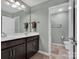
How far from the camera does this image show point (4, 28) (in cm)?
212

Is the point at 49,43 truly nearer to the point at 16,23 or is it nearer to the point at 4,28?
the point at 16,23

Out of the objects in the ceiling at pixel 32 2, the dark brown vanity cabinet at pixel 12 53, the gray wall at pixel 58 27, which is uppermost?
the ceiling at pixel 32 2

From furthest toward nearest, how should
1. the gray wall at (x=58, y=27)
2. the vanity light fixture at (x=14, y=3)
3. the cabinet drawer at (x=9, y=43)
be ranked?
the gray wall at (x=58, y=27) → the vanity light fixture at (x=14, y=3) → the cabinet drawer at (x=9, y=43)

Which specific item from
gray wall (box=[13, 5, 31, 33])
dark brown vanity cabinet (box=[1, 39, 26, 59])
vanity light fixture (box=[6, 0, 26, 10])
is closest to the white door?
gray wall (box=[13, 5, 31, 33])

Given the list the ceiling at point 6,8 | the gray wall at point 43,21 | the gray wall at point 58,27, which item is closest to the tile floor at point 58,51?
the gray wall at point 58,27

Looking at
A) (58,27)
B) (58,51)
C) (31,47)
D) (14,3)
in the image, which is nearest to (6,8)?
(14,3)

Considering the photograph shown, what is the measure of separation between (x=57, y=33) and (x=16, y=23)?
147cm

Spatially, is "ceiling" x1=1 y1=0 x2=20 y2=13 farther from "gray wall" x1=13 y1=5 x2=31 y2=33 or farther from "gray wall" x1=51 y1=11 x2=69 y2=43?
"gray wall" x1=51 y1=11 x2=69 y2=43

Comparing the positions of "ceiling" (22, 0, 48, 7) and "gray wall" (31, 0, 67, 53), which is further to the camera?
→ "ceiling" (22, 0, 48, 7)

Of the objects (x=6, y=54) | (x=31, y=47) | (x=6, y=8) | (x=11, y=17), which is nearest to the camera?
(x=6, y=54)

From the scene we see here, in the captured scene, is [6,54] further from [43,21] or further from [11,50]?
[43,21]

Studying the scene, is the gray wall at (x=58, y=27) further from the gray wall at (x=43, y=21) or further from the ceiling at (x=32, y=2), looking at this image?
the ceiling at (x=32, y=2)

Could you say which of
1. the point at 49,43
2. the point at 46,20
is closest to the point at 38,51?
the point at 49,43

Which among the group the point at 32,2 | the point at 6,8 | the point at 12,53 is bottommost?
the point at 12,53
